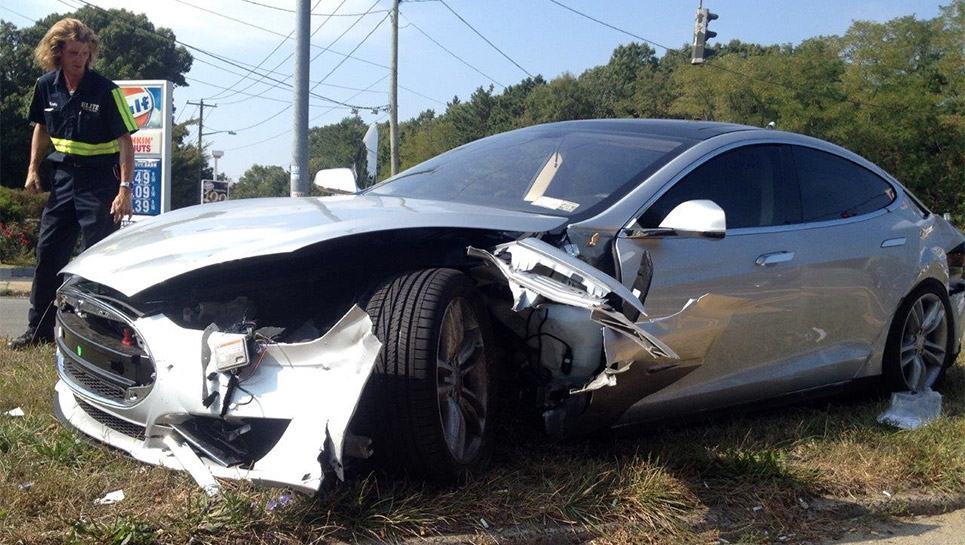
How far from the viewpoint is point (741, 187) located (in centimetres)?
420

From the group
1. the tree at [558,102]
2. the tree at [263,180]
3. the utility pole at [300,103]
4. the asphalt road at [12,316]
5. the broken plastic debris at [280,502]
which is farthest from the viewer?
the tree at [263,180]

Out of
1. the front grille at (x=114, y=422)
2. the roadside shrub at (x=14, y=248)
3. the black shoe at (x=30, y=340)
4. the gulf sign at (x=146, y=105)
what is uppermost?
the gulf sign at (x=146, y=105)

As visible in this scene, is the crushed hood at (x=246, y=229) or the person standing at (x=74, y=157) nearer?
the crushed hood at (x=246, y=229)

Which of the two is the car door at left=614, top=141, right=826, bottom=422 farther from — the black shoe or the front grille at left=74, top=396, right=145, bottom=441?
the black shoe

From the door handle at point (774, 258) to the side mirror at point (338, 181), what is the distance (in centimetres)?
192

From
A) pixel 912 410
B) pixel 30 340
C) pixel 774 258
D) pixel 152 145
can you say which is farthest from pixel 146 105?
pixel 912 410

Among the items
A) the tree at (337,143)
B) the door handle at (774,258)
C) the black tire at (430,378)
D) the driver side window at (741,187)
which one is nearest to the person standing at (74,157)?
the black tire at (430,378)

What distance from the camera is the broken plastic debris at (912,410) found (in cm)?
440

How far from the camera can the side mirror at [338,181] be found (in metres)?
4.59

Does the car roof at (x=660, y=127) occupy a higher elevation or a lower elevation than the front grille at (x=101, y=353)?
higher

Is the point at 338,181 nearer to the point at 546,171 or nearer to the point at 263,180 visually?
the point at 546,171

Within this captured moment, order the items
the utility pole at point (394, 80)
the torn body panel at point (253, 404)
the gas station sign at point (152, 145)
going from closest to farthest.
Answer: the torn body panel at point (253, 404) < the gas station sign at point (152, 145) < the utility pole at point (394, 80)

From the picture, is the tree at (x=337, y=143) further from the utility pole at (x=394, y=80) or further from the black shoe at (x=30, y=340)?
the black shoe at (x=30, y=340)

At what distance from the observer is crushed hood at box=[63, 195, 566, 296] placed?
2871 mm
